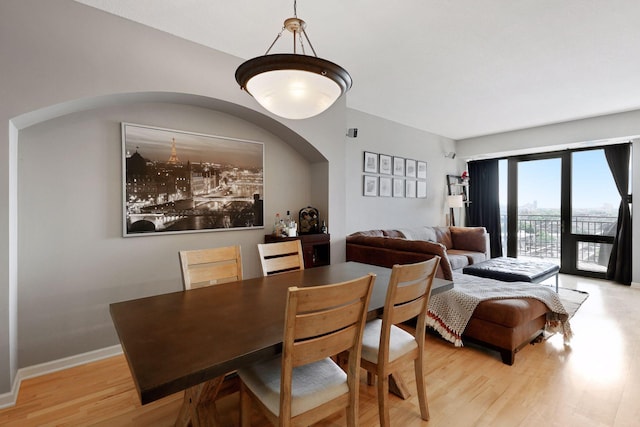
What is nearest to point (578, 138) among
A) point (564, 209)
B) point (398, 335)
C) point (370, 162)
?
point (564, 209)

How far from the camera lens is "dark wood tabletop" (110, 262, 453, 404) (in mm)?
1008

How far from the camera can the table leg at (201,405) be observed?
1553mm

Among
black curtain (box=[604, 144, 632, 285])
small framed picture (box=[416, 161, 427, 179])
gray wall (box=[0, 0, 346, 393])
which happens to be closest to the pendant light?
gray wall (box=[0, 0, 346, 393])

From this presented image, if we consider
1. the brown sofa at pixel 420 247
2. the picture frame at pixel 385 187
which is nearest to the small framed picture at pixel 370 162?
the picture frame at pixel 385 187

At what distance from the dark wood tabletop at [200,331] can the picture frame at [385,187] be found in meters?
3.10

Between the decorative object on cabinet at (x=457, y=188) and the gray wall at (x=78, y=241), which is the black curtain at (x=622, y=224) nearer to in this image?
the decorative object on cabinet at (x=457, y=188)

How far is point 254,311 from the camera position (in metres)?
1.55

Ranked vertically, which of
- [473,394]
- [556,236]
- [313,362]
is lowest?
[473,394]

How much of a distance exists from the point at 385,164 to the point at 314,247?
219cm

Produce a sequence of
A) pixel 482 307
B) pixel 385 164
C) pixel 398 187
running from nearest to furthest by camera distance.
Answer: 1. pixel 482 307
2. pixel 385 164
3. pixel 398 187

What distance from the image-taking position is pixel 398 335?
6.11 feet

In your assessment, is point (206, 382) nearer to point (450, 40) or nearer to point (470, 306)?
point (470, 306)

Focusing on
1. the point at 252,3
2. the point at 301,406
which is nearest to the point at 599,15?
the point at 252,3

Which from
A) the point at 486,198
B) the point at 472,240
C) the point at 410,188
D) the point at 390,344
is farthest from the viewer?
the point at 486,198
